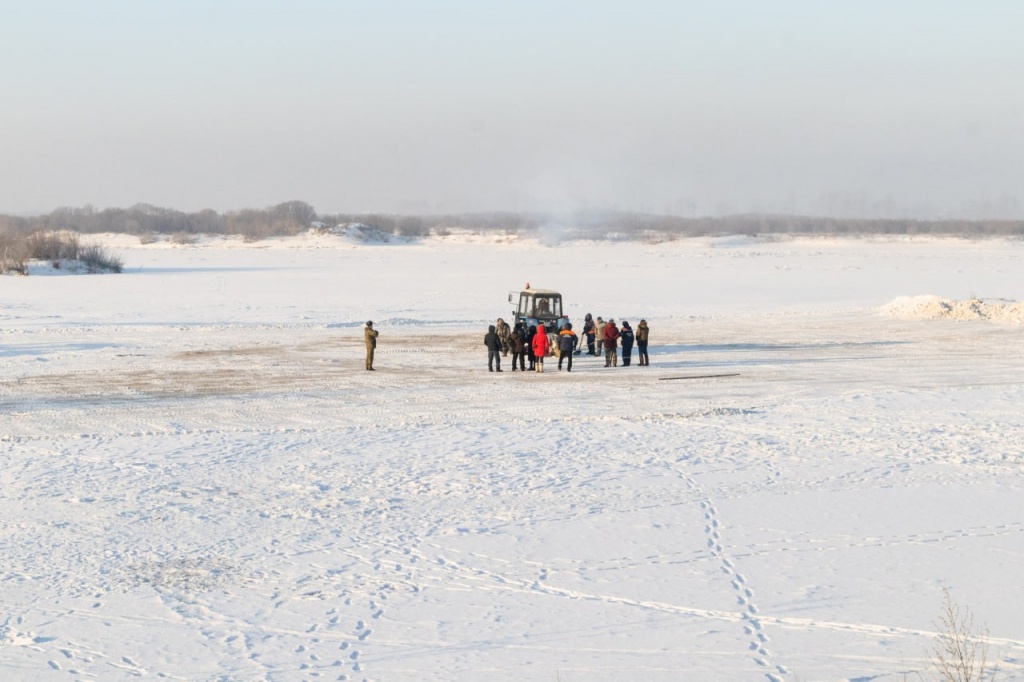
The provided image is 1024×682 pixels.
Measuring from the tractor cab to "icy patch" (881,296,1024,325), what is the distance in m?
17.3

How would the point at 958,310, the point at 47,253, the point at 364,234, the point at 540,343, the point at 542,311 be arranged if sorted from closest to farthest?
the point at 540,343, the point at 542,311, the point at 958,310, the point at 47,253, the point at 364,234

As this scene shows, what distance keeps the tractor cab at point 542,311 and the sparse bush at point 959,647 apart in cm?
1878

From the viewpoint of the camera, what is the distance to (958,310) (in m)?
39.4

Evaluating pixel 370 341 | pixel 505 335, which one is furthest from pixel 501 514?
pixel 505 335

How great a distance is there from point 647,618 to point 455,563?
2.23 m

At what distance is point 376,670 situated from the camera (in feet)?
27.0

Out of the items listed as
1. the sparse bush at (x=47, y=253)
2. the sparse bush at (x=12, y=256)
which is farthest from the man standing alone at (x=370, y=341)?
the sparse bush at (x=47, y=253)

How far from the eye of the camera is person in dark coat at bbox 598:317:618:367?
26047 mm

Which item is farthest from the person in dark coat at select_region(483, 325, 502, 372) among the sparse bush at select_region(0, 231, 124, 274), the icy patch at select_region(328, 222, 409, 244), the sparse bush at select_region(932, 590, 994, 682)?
the icy patch at select_region(328, 222, 409, 244)

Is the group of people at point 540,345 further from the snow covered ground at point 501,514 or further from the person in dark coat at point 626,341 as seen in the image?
the snow covered ground at point 501,514

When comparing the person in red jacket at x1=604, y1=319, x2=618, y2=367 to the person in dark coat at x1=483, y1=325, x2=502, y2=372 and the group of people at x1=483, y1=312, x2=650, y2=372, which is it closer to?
the group of people at x1=483, y1=312, x2=650, y2=372

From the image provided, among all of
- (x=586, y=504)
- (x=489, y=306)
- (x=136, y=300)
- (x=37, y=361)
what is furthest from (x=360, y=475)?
(x=136, y=300)

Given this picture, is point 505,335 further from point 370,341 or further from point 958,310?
point 958,310

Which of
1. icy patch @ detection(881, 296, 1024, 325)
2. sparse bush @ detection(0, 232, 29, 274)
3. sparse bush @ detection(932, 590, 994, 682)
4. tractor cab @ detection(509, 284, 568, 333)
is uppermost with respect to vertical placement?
sparse bush @ detection(0, 232, 29, 274)
